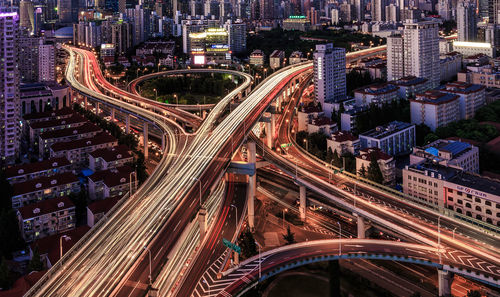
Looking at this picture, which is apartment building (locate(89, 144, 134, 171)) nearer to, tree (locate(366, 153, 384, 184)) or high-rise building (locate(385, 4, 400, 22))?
tree (locate(366, 153, 384, 184))

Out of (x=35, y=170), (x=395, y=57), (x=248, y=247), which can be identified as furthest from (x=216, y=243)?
(x=395, y=57)

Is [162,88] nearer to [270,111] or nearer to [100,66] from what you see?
[100,66]

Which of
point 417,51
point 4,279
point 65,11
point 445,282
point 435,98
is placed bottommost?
point 445,282

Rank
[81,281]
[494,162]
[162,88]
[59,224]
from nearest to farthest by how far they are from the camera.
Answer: [81,281]
[59,224]
[494,162]
[162,88]

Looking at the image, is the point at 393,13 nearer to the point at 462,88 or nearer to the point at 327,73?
the point at 462,88

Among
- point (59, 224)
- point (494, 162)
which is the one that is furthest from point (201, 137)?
point (494, 162)

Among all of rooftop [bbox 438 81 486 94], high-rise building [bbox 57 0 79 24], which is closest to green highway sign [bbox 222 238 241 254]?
rooftop [bbox 438 81 486 94]
